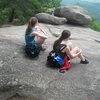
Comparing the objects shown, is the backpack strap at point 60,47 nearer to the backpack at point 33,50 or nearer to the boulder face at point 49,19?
the backpack at point 33,50

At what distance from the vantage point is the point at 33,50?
1112cm

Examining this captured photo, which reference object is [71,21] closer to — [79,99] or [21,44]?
[21,44]

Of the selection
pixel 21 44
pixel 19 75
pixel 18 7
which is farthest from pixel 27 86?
pixel 18 7

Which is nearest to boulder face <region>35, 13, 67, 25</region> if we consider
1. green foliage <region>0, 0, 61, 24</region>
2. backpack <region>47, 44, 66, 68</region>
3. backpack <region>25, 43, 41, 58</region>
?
green foliage <region>0, 0, 61, 24</region>

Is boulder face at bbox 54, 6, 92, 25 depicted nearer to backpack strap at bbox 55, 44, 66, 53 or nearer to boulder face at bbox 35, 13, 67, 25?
boulder face at bbox 35, 13, 67, 25

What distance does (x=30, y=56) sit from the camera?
11.2 meters

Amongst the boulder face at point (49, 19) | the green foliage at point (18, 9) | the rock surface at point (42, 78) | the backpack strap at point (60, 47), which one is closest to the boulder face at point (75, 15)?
the boulder face at point (49, 19)

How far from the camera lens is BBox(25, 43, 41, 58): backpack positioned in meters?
11.1

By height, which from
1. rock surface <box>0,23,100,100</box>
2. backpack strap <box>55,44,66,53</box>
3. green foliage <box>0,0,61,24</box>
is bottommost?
green foliage <box>0,0,61,24</box>

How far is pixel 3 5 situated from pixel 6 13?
605mm

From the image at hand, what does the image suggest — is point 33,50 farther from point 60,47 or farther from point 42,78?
point 42,78

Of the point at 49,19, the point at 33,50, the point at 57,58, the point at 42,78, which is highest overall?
the point at 57,58

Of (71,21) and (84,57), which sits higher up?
(84,57)

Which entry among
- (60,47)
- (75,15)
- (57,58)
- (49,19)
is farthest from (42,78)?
(75,15)
